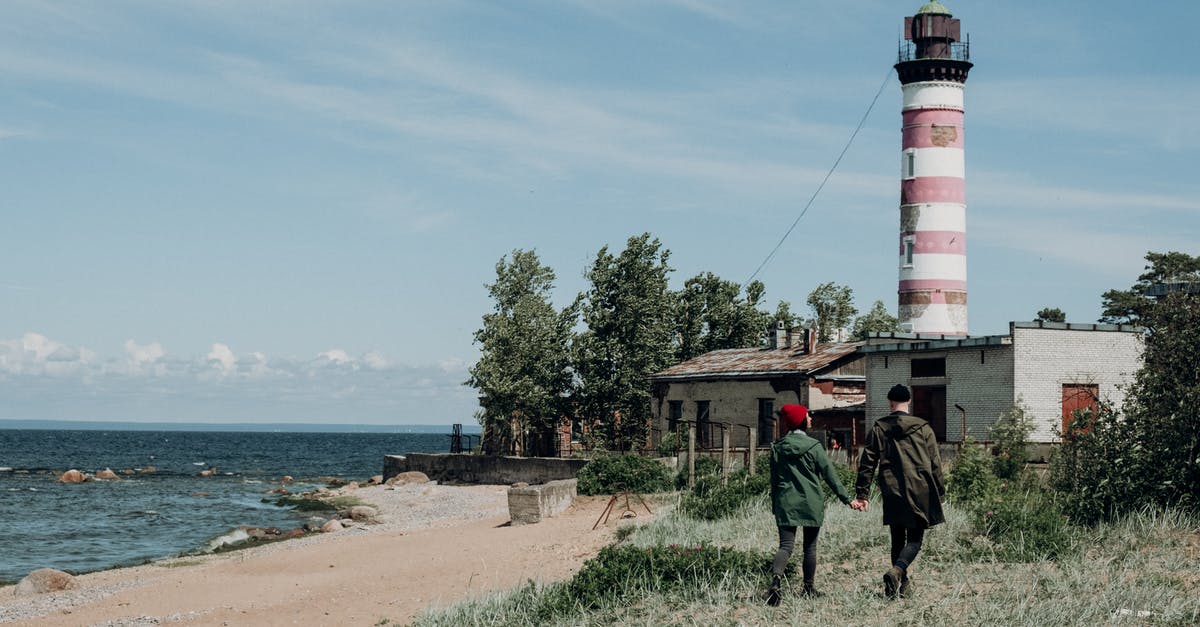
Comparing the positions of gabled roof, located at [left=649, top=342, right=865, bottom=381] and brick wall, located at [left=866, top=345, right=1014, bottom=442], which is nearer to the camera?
brick wall, located at [left=866, top=345, right=1014, bottom=442]

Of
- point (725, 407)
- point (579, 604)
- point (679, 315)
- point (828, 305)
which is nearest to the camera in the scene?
point (579, 604)

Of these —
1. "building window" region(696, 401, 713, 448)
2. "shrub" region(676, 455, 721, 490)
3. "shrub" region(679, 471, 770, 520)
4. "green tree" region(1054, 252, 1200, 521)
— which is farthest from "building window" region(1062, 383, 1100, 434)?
"green tree" region(1054, 252, 1200, 521)

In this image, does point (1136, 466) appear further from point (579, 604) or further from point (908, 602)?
point (579, 604)

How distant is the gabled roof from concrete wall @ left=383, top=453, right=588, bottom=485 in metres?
4.80

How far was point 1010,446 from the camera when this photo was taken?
79.8ft

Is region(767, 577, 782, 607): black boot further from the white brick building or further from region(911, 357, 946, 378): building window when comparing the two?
region(911, 357, 946, 378): building window

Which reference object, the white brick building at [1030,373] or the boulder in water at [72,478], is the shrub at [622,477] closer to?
the white brick building at [1030,373]

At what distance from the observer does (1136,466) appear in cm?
1523

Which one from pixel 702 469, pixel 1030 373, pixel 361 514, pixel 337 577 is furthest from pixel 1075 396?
pixel 361 514

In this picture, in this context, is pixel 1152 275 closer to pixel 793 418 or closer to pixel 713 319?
pixel 713 319

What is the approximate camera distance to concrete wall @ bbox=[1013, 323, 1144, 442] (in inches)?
1164

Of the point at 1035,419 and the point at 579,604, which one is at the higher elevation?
the point at 1035,419

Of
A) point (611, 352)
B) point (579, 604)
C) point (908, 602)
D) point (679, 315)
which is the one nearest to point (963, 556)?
point (908, 602)

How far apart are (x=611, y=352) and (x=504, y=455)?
5.59 m
